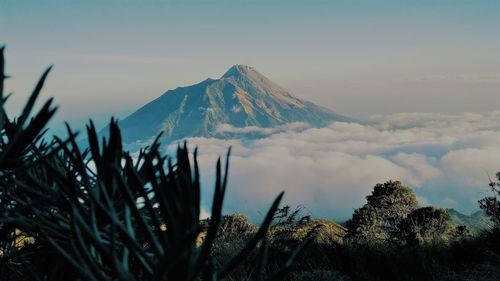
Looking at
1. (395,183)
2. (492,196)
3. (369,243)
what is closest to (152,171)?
(369,243)

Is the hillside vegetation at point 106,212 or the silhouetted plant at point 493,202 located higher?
the hillside vegetation at point 106,212

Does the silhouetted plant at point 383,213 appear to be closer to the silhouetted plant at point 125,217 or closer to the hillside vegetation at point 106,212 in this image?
the hillside vegetation at point 106,212

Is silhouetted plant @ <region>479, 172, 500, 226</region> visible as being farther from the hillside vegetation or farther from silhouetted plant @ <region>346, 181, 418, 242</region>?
the hillside vegetation

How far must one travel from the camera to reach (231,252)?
7.89 meters

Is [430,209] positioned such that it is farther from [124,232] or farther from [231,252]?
[124,232]

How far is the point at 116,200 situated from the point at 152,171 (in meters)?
0.96

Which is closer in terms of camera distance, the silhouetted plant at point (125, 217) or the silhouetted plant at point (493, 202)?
the silhouetted plant at point (125, 217)

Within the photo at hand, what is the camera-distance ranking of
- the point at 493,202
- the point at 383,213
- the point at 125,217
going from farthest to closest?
1. the point at 383,213
2. the point at 493,202
3. the point at 125,217

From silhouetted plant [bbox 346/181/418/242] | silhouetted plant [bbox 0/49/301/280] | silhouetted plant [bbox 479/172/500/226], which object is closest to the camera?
silhouetted plant [bbox 0/49/301/280]

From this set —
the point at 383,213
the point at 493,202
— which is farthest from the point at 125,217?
the point at 383,213

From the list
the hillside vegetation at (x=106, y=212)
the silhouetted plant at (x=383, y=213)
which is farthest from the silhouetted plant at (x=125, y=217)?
the silhouetted plant at (x=383, y=213)

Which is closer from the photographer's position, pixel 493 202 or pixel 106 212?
pixel 106 212

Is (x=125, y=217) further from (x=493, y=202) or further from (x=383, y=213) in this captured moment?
(x=383, y=213)

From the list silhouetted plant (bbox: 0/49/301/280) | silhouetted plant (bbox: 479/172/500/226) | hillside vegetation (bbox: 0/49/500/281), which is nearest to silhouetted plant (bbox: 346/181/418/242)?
silhouetted plant (bbox: 479/172/500/226)
